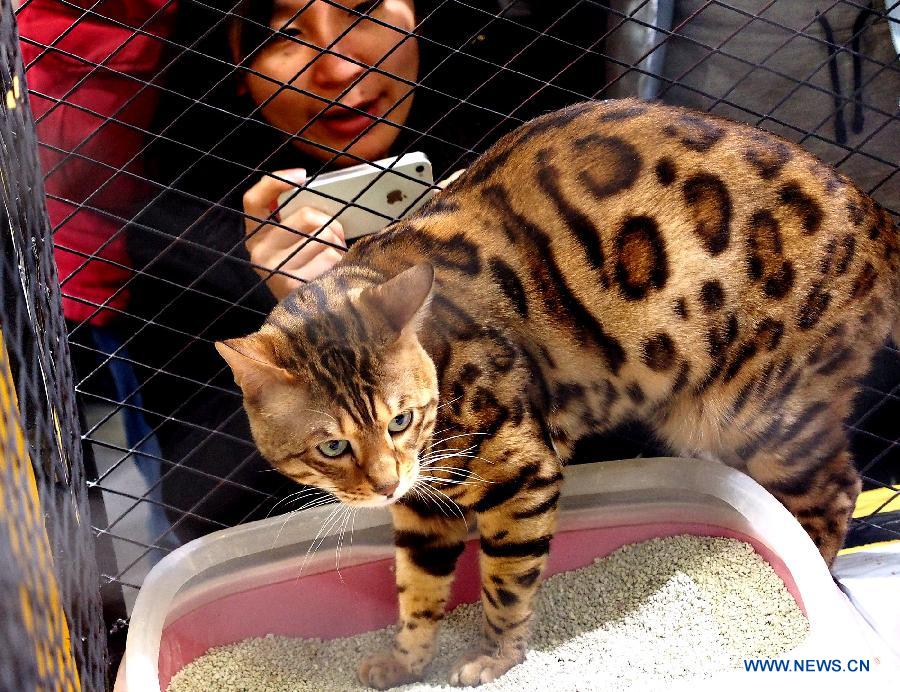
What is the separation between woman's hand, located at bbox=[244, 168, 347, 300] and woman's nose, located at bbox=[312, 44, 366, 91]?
0.10 meters

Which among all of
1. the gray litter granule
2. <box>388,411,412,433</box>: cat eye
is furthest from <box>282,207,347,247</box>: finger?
the gray litter granule

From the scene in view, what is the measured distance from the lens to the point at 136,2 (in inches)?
38.3

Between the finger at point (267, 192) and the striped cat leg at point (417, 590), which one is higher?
the finger at point (267, 192)

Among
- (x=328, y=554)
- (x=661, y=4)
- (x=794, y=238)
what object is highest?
(x=661, y=4)

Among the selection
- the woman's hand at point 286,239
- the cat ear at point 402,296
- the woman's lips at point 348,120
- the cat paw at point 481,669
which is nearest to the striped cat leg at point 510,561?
the cat paw at point 481,669

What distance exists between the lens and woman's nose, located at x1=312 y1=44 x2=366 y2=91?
3.29 ft

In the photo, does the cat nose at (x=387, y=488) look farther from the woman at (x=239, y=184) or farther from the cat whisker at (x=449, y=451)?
the woman at (x=239, y=184)

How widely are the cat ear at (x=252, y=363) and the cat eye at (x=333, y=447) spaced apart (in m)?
0.08

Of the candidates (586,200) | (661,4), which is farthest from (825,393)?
(661,4)

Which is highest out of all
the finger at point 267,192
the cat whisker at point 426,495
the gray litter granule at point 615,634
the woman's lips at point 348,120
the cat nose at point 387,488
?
the woman's lips at point 348,120

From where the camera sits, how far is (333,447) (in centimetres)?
89

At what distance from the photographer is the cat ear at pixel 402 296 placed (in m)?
0.84

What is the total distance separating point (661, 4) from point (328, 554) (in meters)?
0.74

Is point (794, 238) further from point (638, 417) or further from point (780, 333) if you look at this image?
point (638, 417)
